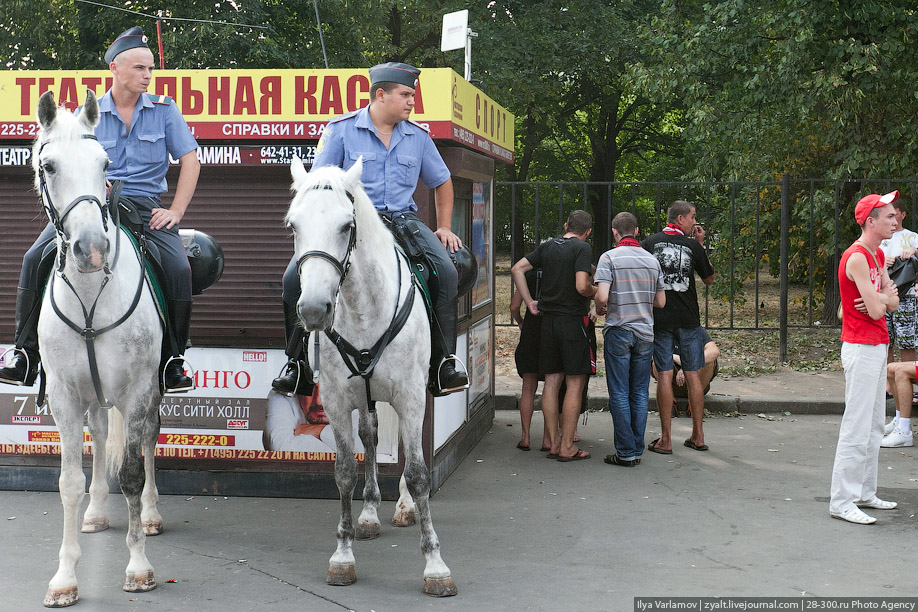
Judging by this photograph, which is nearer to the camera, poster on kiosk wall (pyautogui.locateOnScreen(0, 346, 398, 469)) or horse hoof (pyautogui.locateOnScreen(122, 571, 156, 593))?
horse hoof (pyautogui.locateOnScreen(122, 571, 156, 593))

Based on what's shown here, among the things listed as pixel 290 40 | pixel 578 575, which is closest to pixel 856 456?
pixel 578 575

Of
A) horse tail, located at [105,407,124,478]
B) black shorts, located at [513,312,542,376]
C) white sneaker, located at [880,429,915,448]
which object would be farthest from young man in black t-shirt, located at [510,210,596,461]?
horse tail, located at [105,407,124,478]

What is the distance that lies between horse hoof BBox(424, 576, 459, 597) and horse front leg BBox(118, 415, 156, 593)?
1.41 m

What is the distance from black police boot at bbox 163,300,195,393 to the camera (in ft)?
18.3

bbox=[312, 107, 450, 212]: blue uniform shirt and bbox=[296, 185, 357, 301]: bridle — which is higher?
bbox=[312, 107, 450, 212]: blue uniform shirt

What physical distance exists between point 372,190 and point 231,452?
7.94 feet

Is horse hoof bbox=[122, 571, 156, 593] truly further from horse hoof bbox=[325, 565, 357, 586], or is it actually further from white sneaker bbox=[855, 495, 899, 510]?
white sneaker bbox=[855, 495, 899, 510]

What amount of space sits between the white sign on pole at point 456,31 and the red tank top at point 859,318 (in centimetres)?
375

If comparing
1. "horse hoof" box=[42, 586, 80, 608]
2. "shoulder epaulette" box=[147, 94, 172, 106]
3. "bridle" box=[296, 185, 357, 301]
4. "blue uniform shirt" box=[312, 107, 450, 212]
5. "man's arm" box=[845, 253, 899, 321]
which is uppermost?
"shoulder epaulette" box=[147, 94, 172, 106]

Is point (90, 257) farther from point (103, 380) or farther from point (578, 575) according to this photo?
point (578, 575)

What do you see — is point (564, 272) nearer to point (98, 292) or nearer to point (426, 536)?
point (426, 536)

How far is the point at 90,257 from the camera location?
14.5 ft

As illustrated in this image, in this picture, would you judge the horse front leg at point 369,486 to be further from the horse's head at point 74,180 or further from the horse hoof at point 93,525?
the horse's head at point 74,180

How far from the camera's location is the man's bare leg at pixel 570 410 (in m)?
7.96
